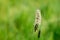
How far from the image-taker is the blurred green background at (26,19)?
1327 millimetres

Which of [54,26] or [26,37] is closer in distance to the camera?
[26,37]

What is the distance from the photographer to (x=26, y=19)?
1396 millimetres

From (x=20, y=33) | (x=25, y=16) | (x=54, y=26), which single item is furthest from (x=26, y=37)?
(x=54, y=26)

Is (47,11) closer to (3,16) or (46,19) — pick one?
(46,19)

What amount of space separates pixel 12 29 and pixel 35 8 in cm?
25

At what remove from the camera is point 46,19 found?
1.47 m

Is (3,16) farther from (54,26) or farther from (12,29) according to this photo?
(54,26)

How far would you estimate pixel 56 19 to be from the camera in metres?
1.53

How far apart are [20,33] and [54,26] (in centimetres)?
29

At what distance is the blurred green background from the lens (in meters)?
1.33

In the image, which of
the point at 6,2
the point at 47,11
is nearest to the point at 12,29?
the point at 6,2

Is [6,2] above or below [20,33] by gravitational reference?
above

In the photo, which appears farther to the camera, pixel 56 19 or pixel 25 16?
pixel 56 19

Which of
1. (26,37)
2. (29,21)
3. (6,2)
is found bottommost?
(26,37)
